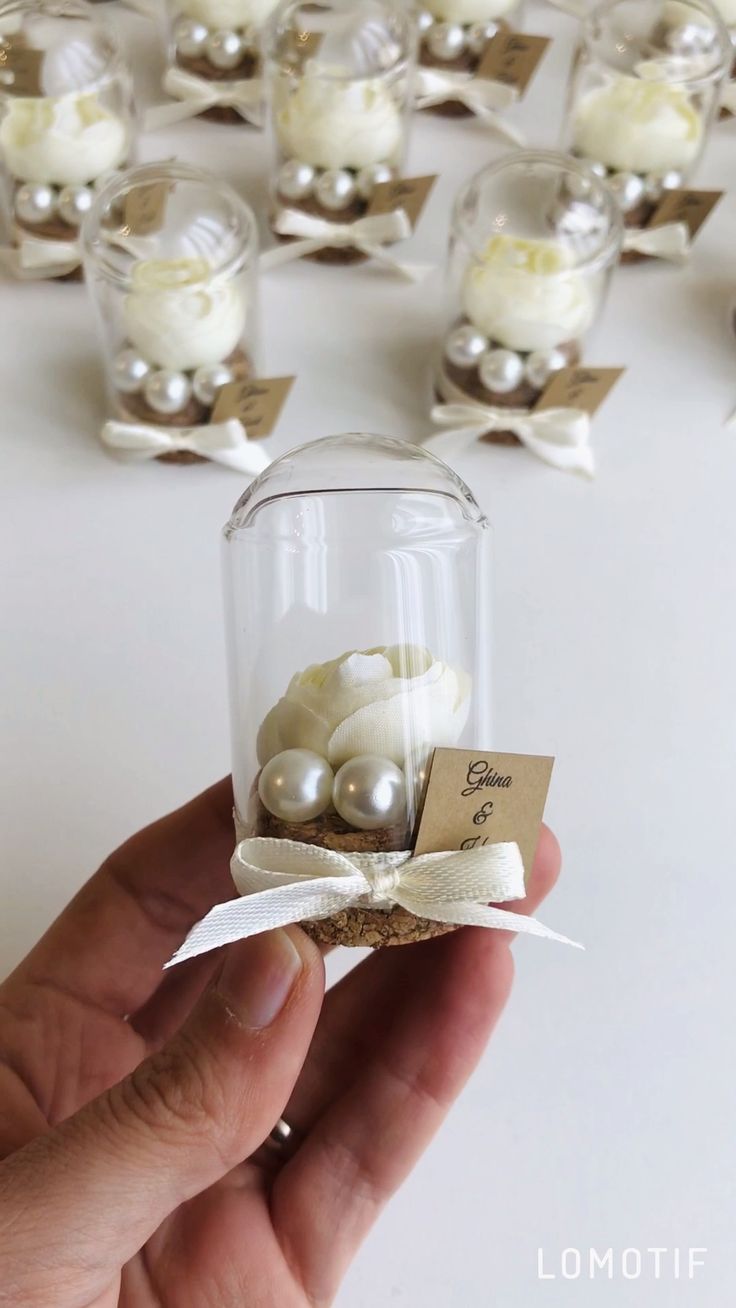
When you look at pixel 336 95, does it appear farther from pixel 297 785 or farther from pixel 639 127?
pixel 297 785

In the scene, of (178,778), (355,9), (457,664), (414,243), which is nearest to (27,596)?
(178,778)

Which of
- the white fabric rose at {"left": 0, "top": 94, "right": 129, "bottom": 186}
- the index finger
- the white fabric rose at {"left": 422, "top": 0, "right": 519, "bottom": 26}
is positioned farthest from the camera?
the white fabric rose at {"left": 422, "top": 0, "right": 519, "bottom": 26}

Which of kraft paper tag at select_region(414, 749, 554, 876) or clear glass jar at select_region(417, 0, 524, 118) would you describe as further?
clear glass jar at select_region(417, 0, 524, 118)

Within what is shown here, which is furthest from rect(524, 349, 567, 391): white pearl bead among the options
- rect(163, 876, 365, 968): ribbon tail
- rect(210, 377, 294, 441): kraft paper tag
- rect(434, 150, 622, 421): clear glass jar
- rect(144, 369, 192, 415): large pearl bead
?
rect(163, 876, 365, 968): ribbon tail

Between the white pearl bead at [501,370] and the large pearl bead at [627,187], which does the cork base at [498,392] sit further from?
the large pearl bead at [627,187]

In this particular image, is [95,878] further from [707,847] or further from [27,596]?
[707,847]

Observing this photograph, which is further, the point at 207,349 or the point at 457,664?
the point at 207,349

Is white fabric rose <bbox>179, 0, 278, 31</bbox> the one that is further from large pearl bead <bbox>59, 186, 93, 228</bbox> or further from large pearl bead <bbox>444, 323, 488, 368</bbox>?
large pearl bead <bbox>444, 323, 488, 368</bbox>
